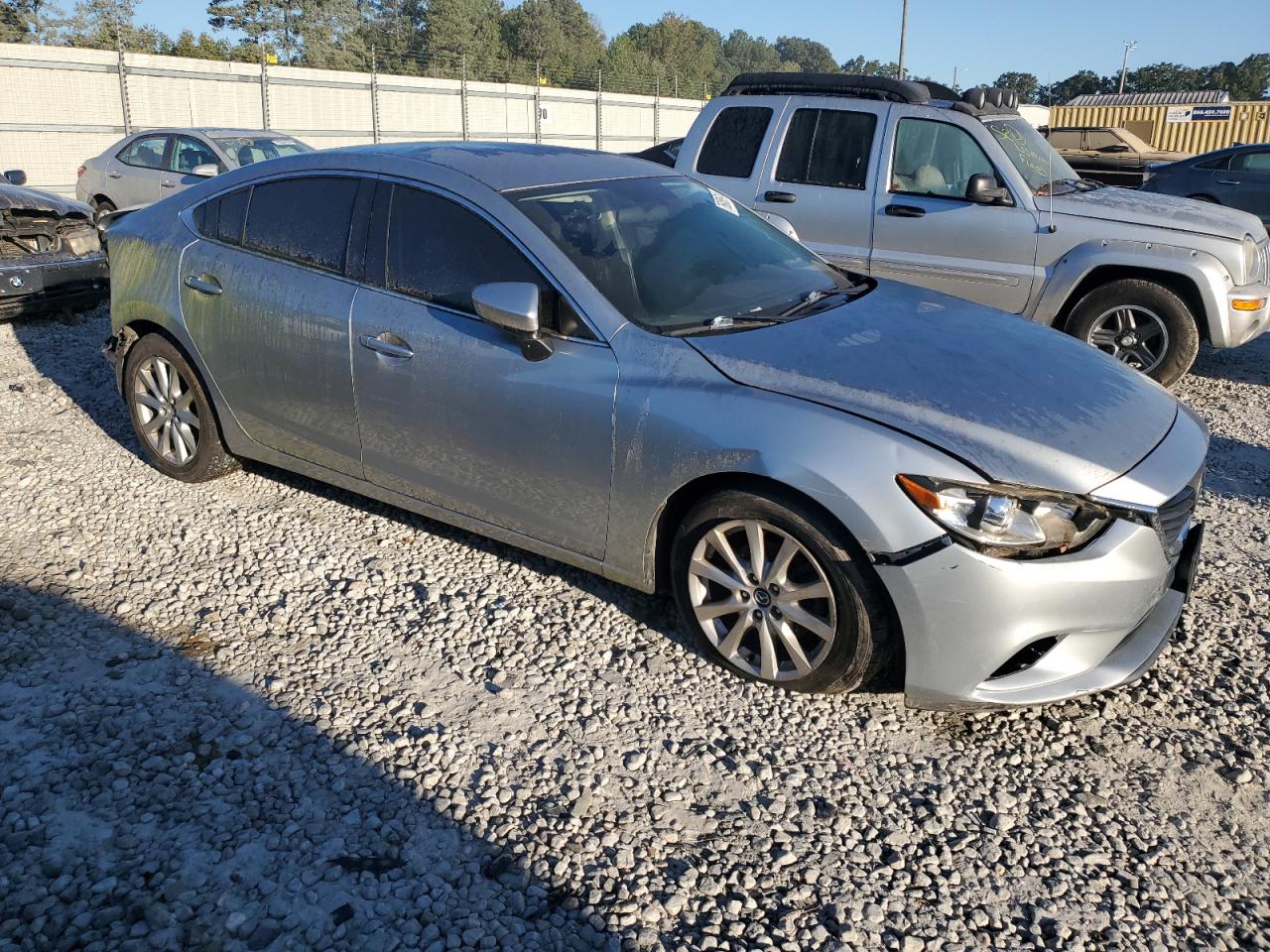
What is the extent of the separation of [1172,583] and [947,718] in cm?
88

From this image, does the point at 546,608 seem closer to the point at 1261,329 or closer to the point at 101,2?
the point at 1261,329

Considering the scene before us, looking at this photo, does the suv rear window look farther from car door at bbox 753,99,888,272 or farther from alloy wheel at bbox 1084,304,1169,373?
alloy wheel at bbox 1084,304,1169,373

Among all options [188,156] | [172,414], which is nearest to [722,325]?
[172,414]

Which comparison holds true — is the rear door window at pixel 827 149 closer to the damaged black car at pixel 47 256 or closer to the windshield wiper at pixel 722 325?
the windshield wiper at pixel 722 325

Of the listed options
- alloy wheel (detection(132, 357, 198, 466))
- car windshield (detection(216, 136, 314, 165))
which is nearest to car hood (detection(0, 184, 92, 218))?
car windshield (detection(216, 136, 314, 165))

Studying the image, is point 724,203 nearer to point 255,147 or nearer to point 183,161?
point 255,147

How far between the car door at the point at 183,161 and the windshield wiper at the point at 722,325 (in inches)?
398

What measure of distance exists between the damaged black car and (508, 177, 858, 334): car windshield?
5777 millimetres

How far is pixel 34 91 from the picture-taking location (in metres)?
19.5

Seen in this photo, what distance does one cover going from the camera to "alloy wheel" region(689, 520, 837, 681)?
3.25 metres

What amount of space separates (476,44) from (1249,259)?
69937 millimetres

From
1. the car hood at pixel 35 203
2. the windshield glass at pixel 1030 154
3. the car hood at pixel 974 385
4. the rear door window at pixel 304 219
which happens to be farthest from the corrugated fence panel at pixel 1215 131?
the rear door window at pixel 304 219

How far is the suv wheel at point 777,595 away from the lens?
3.15 meters

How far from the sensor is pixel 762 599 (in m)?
3.36
